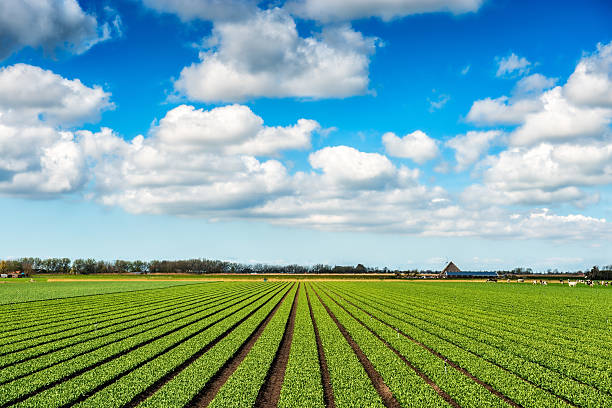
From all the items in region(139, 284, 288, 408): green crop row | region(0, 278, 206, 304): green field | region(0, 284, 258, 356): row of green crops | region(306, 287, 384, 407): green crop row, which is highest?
region(306, 287, 384, 407): green crop row

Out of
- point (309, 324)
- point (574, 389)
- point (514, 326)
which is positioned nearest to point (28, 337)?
point (309, 324)

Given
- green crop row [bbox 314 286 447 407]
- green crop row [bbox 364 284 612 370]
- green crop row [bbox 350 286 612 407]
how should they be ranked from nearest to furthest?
green crop row [bbox 314 286 447 407]
green crop row [bbox 350 286 612 407]
green crop row [bbox 364 284 612 370]

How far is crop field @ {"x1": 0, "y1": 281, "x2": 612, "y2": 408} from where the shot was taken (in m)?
12.9

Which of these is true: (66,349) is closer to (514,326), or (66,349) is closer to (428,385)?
(428,385)

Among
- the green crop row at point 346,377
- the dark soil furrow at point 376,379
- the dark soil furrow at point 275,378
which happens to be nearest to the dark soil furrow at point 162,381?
the dark soil furrow at point 275,378

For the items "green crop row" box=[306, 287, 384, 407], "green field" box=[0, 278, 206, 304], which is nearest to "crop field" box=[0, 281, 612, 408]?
"green crop row" box=[306, 287, 384, 407]

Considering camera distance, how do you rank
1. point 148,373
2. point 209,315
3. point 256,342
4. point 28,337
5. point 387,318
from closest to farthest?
1. point 148,373
2. point 256,342
3. point 28,337
4. point 387,318
5. point 209,315

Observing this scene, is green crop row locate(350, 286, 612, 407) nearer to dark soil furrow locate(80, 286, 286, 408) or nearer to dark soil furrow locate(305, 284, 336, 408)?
dark soil furrow locate(305, 284, 336, 408)

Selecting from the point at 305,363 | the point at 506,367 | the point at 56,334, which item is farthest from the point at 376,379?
the point at 56,334

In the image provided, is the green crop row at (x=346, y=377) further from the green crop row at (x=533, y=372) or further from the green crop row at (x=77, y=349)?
the green crop row at (x=77, y=349)

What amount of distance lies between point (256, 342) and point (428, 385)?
400 inches

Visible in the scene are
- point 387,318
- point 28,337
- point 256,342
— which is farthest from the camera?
point 387,318

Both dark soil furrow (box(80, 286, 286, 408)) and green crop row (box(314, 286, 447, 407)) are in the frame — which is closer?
green crop row (box(314, 286, 447, 407))

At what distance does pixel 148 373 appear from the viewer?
50.2 feet
